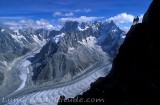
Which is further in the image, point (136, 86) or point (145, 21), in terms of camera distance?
point (145, 21)

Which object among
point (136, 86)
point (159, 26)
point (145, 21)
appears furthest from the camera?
point (145, 21)

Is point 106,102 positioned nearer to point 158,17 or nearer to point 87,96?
point 87,96

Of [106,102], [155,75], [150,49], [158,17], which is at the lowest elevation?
[106,102]

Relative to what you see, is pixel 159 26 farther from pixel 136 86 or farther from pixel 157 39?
pixel 136 86

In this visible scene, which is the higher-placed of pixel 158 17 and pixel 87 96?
pixel 158 17

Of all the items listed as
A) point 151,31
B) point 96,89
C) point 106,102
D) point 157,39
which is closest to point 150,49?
point 157,39

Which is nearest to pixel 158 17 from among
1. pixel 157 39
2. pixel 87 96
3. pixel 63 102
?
pixel 157 39

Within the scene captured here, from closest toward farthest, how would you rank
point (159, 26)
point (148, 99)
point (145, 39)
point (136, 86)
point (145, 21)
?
point (148, 99) → point (136, 86) → point (159, 26) → point (145, 39) → point (145, 21)
